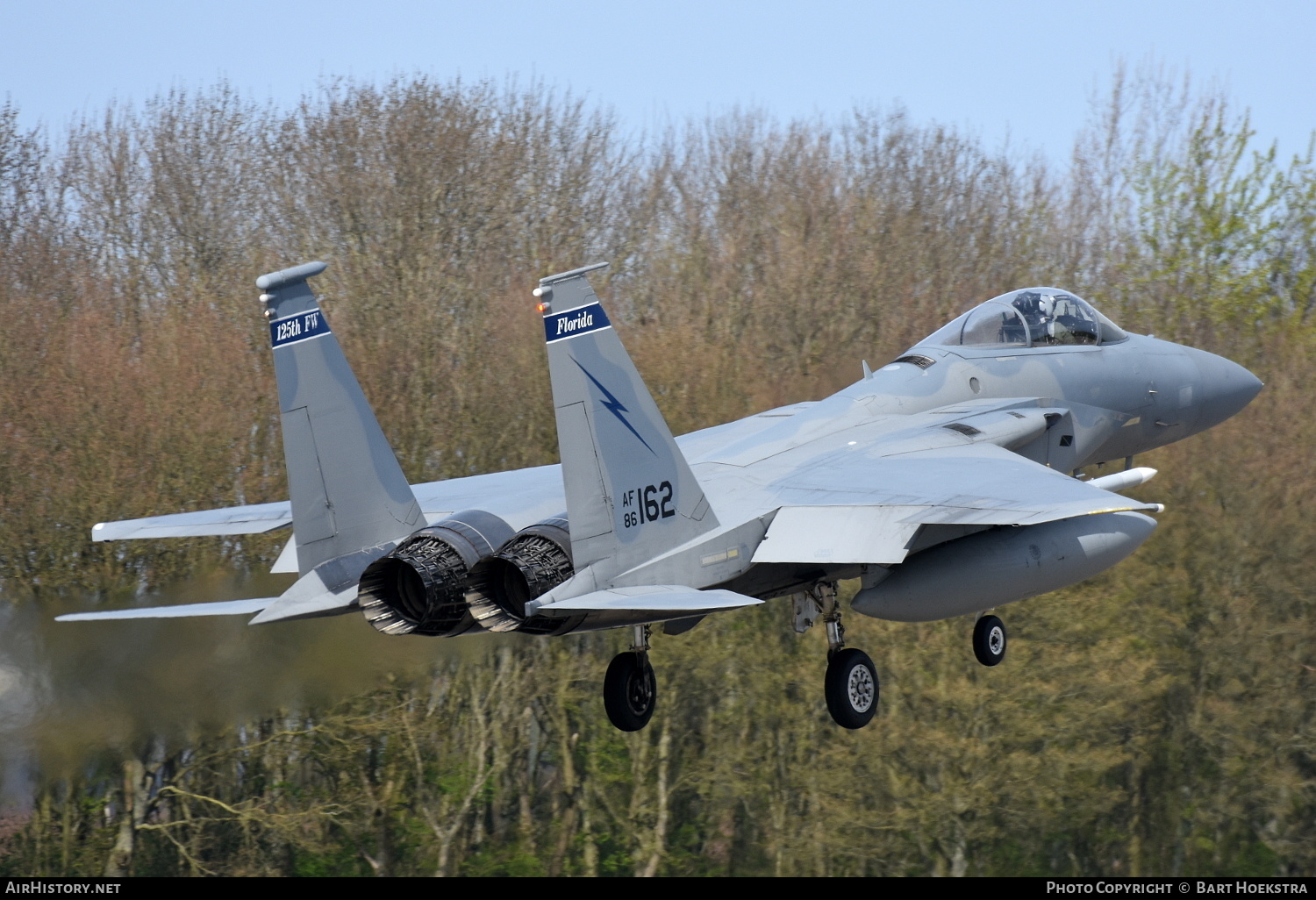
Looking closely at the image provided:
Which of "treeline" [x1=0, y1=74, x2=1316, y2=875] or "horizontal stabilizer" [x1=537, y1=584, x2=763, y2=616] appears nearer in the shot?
"horizontal stabilizer" [x1=537, y1=584, x2=763, y2=616]

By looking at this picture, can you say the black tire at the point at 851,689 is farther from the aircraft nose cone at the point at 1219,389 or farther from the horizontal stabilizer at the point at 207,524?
the aircraft nose cone at the point at 1219,389

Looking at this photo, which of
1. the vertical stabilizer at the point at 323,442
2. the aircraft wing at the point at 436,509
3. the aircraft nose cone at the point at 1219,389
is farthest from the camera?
the aircraft nose cone at the point at 1219,389

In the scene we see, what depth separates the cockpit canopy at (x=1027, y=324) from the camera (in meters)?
13.7

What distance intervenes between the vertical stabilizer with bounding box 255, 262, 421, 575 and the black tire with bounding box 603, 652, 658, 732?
2.38 metres

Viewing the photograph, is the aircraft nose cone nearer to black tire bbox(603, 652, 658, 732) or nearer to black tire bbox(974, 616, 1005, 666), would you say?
black tire bbox(974, 616, 1005, 666)

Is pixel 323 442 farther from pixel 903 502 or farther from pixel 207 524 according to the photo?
pixel 903 502

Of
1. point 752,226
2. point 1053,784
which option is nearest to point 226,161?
point 752,226

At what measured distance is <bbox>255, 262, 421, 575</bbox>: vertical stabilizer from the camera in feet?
33.8

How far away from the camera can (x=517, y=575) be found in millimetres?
10438

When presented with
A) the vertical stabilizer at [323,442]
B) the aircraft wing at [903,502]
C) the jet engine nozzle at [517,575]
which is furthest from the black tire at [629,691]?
the vertical stabilizer at [323,442]

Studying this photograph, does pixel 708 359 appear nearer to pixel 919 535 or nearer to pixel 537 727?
pixel 537 727

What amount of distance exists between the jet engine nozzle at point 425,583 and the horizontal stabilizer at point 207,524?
91.8 inches

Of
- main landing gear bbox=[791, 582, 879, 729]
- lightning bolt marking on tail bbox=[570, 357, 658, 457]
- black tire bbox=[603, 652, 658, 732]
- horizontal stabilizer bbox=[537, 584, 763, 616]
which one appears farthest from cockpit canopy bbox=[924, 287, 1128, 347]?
horizontal stabilizer bbox=[537, 584, 763, 616]
